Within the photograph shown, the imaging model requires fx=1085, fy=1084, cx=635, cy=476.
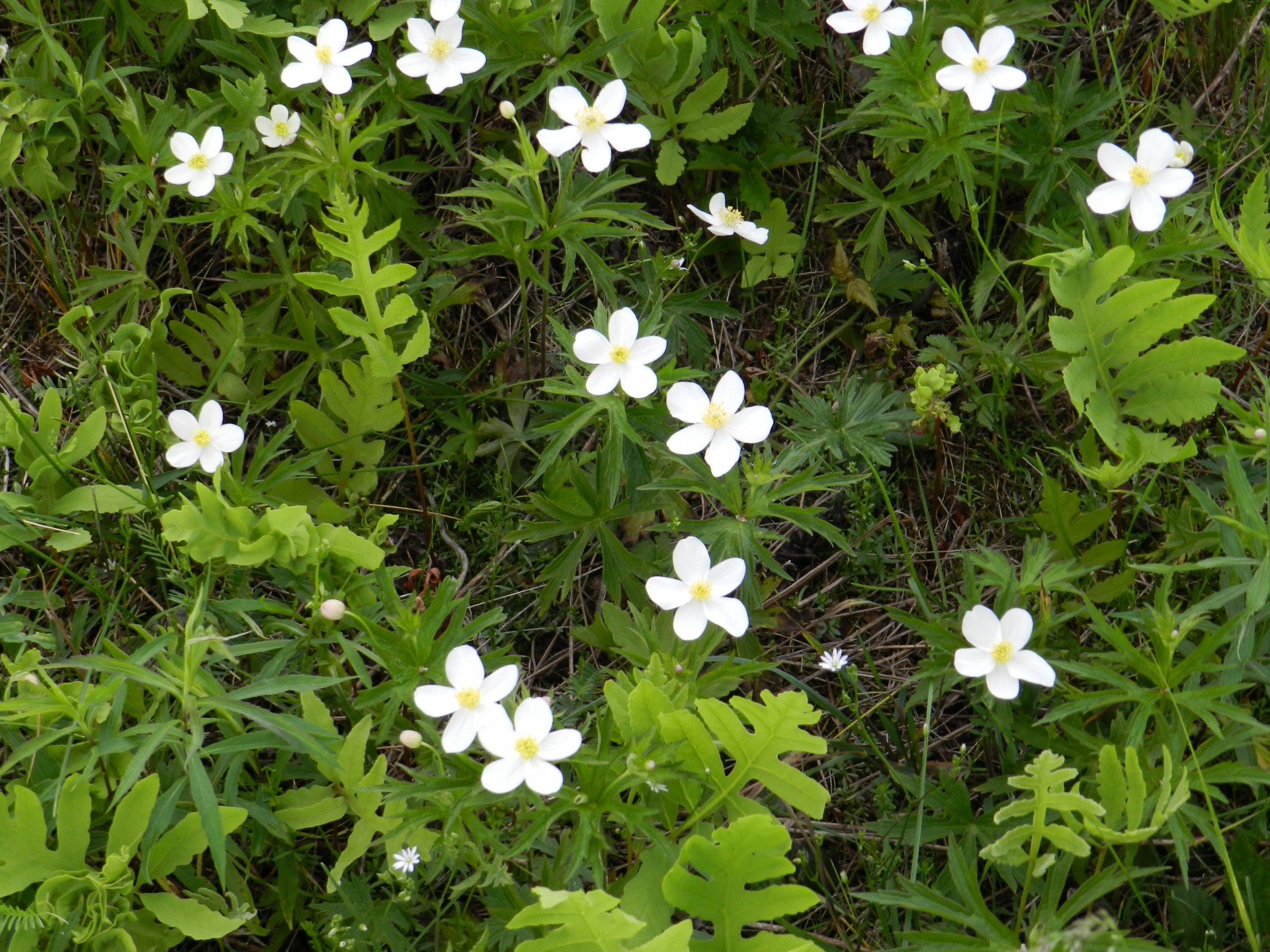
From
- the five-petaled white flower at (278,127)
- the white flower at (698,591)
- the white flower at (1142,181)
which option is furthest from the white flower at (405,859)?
the white flower at (1142,181)

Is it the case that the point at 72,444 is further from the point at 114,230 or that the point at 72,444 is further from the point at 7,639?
the point at 114,230

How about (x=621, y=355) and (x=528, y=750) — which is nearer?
(x=528, y=750)

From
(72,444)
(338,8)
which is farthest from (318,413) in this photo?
(338,8)

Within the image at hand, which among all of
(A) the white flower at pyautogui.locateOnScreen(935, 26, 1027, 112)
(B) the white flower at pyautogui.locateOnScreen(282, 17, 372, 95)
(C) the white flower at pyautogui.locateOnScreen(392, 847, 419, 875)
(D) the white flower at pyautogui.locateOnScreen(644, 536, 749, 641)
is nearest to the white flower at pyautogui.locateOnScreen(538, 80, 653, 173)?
(B) the white flower at pyautogui.locateOnScreen(282, 17, 372, 95)

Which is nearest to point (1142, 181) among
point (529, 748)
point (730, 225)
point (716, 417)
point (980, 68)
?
point (980, 68)

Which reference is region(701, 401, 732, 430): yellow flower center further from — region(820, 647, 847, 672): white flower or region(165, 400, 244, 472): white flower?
region(165, 400, 244, 472): white flower

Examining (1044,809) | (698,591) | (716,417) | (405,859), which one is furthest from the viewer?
(716,417)

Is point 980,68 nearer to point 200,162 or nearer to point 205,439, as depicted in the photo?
point 200,162

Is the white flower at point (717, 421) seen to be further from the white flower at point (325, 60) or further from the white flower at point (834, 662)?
the white flower at point (325, 60)
